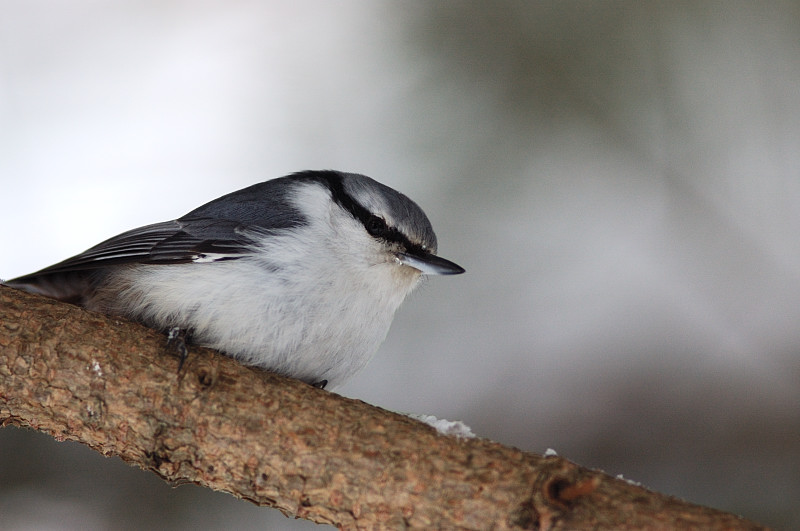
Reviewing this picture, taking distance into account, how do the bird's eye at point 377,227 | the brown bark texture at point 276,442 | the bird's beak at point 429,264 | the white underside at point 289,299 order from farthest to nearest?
the bird's eye at point 377,227
the bird's beak at point 429,264
the white underside at point 289,299
the brown bark texture at point 276,442

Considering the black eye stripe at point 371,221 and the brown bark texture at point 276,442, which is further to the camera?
the black eye stripe at point 371,221

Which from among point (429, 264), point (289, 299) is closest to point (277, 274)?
point (289, 299)

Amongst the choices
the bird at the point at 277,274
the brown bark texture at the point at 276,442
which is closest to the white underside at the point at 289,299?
the bird at the point at 277,274

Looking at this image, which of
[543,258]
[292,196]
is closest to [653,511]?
[292,196]

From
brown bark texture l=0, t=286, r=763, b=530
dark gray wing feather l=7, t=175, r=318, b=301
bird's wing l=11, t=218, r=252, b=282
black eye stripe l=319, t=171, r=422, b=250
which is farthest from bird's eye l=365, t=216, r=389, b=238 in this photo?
brown bark texture l=0, t=286, r=763, b=530

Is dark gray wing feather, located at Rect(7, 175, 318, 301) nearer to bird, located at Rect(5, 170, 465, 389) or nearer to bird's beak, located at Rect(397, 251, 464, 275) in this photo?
bird, located at Rect(5, 170, 465, 389)

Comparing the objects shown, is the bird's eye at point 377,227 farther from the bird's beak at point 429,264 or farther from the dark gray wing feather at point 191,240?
the dark gray wing feather at point 191,240

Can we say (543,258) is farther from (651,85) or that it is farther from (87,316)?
(87,316)
